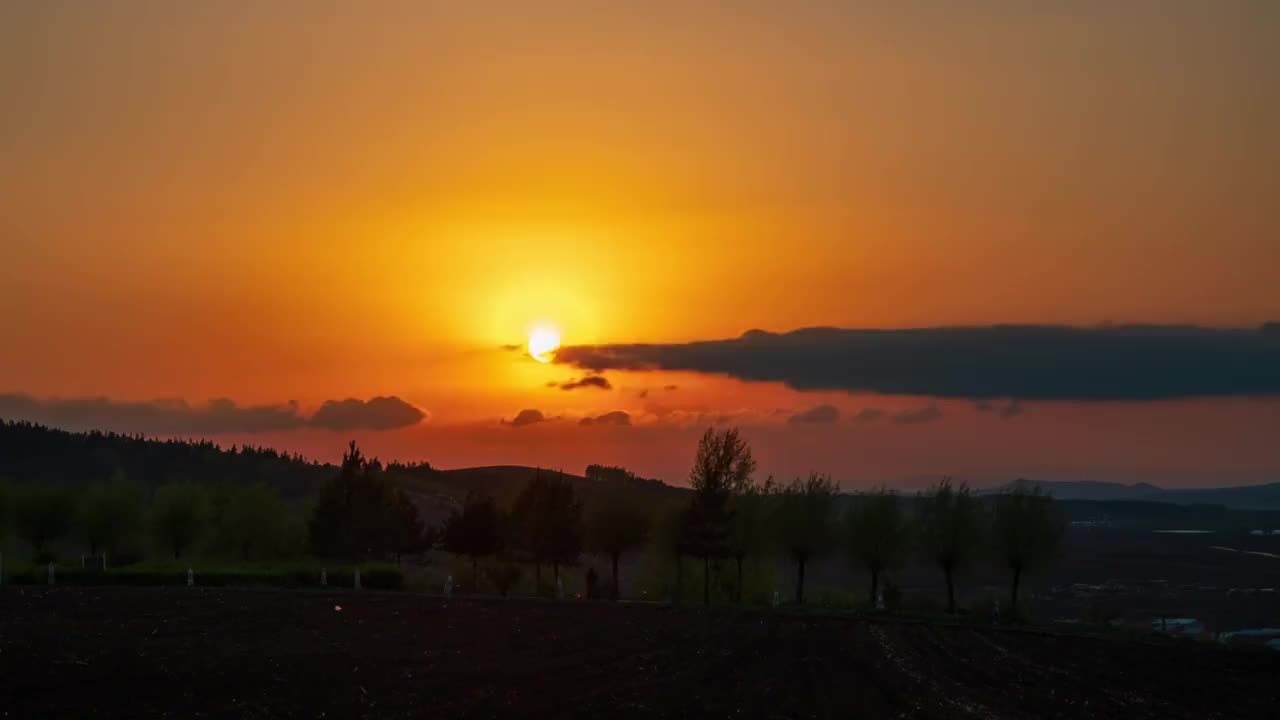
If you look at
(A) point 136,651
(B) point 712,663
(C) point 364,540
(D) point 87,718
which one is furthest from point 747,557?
(D) point 87,718

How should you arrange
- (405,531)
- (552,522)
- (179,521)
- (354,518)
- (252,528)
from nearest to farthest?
(552,522)
(354,518)
(179,521)
(252,528)
(405,531)

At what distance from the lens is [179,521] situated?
11544cm

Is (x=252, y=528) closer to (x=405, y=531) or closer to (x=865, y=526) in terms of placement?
(x=405, y=531)

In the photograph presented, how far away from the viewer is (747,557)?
10269 cm

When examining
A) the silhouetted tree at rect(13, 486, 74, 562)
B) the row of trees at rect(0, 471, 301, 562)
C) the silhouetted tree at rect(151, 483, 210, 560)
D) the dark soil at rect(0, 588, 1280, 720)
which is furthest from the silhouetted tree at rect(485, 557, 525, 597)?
the silhouetted tree at rect(13, 486, 74, 562)

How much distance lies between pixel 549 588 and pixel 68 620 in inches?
2396

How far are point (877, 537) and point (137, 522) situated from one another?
66525 millimetres

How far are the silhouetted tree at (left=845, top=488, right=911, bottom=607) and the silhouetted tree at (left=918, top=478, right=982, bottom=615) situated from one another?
1.65m

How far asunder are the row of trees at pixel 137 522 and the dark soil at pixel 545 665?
51194 millimetres

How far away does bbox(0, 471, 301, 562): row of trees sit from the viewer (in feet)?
377

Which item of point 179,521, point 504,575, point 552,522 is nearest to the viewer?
point 552,522

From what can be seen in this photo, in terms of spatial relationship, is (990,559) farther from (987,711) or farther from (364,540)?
(987,711)

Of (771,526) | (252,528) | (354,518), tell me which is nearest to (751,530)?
(771,526)

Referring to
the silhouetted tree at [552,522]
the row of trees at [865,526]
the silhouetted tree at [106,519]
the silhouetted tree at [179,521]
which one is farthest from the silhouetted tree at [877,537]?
the silhouetted tree at [106,519]
